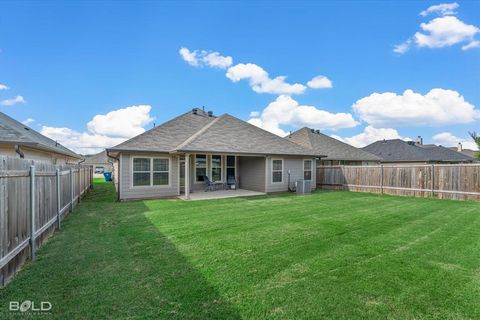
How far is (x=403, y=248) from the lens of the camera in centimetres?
472

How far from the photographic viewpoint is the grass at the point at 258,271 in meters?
2.78

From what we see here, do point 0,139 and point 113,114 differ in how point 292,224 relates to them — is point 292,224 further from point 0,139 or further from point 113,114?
point 113,114

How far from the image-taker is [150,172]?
11.9 m

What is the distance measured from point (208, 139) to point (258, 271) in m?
9.95

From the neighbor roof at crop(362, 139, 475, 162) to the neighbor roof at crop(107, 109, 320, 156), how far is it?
59.8 ft

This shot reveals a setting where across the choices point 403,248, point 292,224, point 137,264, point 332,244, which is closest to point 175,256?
point 137,264

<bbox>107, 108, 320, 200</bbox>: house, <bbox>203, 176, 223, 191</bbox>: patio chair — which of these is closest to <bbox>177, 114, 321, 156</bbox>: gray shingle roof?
<bbox>107, 108, 320, 200</bbox>: house

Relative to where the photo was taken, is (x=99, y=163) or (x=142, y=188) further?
(x=99, y=163)

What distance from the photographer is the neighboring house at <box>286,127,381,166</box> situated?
2105cm

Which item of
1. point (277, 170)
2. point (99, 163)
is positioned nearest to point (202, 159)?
point (277, 170)

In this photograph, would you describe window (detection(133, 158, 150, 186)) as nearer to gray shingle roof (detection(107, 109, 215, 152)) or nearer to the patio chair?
gray shingle roof (detection(107, 109, 215, 152))

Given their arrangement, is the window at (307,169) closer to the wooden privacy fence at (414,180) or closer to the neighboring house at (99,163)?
the wooden privacy fence at (414,180)

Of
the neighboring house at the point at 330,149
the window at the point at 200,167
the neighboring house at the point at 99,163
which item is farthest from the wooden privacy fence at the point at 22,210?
the neighboring house at the point at 99,163

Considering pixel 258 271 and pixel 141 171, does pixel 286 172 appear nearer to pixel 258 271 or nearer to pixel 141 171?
pixel 141 171
